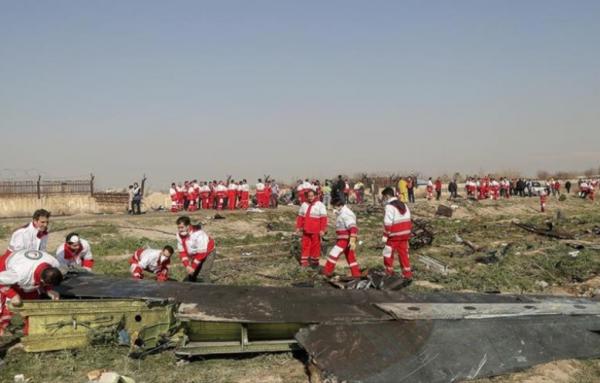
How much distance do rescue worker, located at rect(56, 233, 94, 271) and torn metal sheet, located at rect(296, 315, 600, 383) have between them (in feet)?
15.0

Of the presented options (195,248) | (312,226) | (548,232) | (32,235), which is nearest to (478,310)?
(195,248)

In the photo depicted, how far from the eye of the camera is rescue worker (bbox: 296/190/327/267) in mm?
11898

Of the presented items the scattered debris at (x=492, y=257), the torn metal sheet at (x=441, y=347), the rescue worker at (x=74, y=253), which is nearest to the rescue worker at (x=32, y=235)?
the rescue worker at (x=74, y=253)

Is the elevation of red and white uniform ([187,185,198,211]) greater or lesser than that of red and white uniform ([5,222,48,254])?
lesser

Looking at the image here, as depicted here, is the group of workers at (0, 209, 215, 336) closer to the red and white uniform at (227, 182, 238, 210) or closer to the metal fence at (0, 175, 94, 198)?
the red and white uniform at (227, 182, 238, 210)

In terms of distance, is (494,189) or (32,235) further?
(494,189)

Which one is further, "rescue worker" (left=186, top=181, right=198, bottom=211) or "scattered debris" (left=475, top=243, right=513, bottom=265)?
"rescue worker" (left=186, top=181, right=198, bottom=211)

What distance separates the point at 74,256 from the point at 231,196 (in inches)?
754

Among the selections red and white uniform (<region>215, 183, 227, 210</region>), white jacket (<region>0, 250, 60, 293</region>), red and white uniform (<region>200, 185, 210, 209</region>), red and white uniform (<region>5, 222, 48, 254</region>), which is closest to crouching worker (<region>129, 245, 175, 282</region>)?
red and white uniform (<region>5, 222, 48, 254</region>)

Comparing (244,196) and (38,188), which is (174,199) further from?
(38,188)

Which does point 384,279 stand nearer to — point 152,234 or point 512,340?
point 512,340

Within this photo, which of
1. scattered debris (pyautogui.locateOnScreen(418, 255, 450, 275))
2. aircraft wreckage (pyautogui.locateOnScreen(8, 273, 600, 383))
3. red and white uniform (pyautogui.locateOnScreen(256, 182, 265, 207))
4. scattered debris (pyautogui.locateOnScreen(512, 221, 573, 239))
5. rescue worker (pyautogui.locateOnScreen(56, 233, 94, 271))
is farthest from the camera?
red and white uniform (pyautogui.locateOnScreen(256, 182, 265, 207))

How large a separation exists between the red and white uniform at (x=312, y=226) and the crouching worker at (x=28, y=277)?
6020mm

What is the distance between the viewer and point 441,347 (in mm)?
5535
